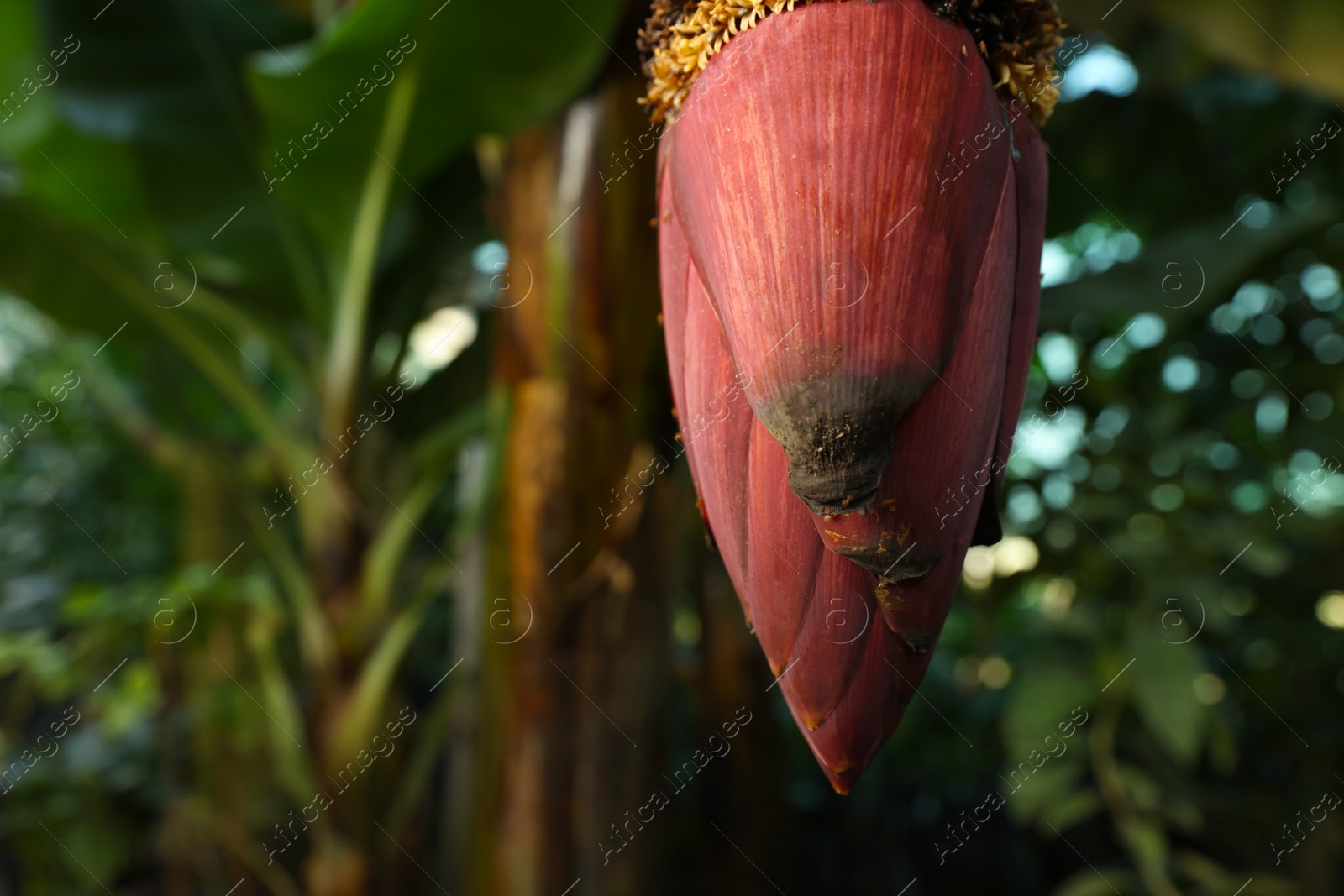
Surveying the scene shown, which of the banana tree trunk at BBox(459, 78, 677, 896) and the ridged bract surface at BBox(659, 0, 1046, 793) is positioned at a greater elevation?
the ridged bract surface at BBox(659, 0, 1046, 793)

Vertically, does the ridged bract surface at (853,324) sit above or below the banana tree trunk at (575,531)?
above

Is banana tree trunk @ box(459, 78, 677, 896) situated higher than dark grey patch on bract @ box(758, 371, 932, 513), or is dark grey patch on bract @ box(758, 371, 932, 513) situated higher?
dark grey patch on bract @ box(758, 371, 932, 513)

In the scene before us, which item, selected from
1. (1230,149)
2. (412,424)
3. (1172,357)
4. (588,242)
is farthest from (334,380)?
(1230,149)

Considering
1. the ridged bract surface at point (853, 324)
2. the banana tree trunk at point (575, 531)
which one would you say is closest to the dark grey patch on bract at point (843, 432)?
the ridged bract surface at point (853, 324)

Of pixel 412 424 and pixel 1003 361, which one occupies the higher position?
pixel 1003 361

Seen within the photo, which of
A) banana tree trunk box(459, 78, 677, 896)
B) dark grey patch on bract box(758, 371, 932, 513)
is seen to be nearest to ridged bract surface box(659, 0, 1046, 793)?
dark grey patch on bract box(758, 371, 932, 513)

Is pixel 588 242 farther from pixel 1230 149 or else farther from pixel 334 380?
pixel 1230 149

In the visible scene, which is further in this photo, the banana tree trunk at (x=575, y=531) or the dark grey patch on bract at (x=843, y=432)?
the banana tree trunk at (x=575, y=531)

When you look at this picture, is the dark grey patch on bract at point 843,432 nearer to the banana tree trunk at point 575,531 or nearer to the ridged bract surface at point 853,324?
the ridged bract surface at point 853,324

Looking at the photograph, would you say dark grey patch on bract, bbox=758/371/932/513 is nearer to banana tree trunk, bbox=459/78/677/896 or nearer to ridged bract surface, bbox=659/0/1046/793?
ridged bract surface, bbox=659/0/1046/793

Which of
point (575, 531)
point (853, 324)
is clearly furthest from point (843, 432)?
point (575, 531)

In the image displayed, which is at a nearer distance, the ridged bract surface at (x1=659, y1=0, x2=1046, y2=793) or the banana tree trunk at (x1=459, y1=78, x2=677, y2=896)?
the ridged bract surface at (x1=659, y1=0, x2=1046, y2=793)
